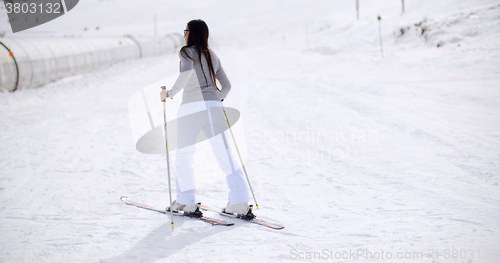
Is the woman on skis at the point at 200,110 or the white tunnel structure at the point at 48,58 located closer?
the woman on skis at the point at 200,110

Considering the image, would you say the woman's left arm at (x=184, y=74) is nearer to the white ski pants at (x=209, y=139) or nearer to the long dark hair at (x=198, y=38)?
the long dark hair at (x=198, y=38)

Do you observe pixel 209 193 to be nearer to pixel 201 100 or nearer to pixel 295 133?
pixel 201 100

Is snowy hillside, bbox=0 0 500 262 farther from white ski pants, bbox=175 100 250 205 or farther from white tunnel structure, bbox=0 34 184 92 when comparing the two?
white tunnel structure, bbox=0 34 184 92

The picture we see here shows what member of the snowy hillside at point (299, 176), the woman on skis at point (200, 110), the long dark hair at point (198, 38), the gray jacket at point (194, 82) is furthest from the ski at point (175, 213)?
the long dark hair at point (198, 38)

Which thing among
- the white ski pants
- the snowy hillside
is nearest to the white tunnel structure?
the snowy hillside

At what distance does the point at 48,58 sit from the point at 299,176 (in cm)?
1348

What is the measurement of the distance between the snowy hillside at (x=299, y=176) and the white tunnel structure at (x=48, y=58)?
3.60 feet

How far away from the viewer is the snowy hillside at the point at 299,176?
291cm

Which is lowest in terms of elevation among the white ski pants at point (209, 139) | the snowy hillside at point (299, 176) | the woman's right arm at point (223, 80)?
the snowy hillside at point (299, 176)

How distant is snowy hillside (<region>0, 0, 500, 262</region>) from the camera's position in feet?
9.54

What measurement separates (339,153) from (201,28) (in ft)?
10.2

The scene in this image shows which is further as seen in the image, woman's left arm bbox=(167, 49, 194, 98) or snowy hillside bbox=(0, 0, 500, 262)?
woman's left arm bbox=(167, 49, 194, 98)

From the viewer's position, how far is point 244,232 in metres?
3.19

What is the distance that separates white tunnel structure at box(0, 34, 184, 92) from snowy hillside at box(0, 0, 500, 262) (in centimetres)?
110
